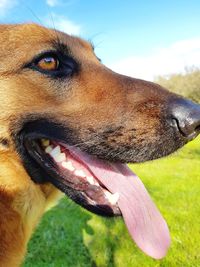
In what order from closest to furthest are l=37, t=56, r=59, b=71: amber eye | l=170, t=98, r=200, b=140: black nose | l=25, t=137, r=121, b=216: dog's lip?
l=170, t=98, r=200, b=140: black nose
l=25, t=137, r=121, b=216: dog's lip
l=37, t=56, r=59, b=71: amber eye

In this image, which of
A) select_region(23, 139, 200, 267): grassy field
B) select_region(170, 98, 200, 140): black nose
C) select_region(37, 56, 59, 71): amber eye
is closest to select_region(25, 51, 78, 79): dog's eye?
select_region(37, 56, 59, 71): amber eye

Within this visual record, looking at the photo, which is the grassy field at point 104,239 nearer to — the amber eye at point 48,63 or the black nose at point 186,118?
the black nose at point 186,118

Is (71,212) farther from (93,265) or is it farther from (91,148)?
(91,148)

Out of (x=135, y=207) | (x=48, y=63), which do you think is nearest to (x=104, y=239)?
(x=135, y=207)

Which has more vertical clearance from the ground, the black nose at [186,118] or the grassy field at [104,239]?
the black nose at [186,118]

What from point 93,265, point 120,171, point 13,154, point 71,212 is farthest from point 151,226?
point 71,212

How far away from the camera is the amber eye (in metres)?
4.08

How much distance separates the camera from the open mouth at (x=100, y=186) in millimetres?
3904

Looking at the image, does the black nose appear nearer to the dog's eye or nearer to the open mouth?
the open mouth

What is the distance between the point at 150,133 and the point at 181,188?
29.0 ft

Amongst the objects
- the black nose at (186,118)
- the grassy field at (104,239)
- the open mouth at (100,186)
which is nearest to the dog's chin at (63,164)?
the open mouth at (100,186)

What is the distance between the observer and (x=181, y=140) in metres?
3.68

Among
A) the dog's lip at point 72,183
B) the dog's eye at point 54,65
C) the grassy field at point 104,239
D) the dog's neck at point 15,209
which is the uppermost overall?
the dog's eye at point 54,65

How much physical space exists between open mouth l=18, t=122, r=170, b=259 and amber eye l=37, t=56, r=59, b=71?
0.64 meters
